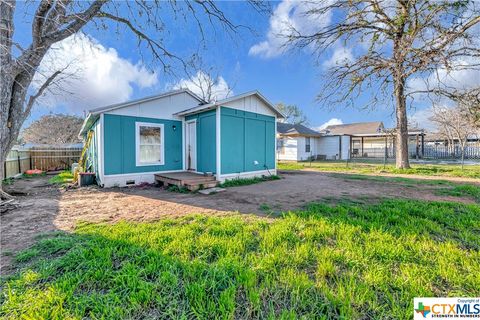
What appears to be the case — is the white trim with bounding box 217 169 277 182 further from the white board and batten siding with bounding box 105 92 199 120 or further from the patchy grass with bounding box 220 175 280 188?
the white board and batten siding with bounding box 105 92 199 120

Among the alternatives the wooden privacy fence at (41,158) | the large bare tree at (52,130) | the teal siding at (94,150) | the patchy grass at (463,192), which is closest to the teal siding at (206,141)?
the teal siding at (94,150)

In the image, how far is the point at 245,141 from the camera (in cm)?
839

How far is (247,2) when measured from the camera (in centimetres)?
565

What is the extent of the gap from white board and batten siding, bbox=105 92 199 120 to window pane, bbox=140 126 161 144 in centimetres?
47

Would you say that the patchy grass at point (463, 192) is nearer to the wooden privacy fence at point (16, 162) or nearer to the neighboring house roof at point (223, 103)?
the neighboring house roof at point (223, 103)

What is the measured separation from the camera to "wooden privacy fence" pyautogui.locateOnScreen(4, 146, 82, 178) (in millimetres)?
10672

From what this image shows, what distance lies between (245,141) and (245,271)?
6515mm

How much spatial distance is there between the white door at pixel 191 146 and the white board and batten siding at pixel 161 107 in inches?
28.6

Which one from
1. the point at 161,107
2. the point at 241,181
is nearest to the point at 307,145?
the point at 241,181

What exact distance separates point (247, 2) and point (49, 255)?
670cm

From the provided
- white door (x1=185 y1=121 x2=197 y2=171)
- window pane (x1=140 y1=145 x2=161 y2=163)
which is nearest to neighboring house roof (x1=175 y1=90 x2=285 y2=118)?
white door (x1=185 y1=121 x2=197 y2=171)

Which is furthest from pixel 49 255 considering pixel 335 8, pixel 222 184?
pixel 335 8

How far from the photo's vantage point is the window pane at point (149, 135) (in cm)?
796

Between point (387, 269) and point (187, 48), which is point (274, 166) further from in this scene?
point (387, 269)
